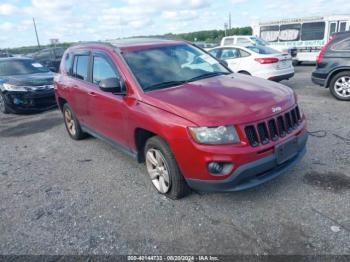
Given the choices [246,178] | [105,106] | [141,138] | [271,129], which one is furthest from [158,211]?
[105,106]

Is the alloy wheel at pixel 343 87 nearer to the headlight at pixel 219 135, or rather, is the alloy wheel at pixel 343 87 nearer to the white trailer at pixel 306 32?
the headlight at pixel 219 135

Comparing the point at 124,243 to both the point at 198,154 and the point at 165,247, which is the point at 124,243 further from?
the point at 198,154

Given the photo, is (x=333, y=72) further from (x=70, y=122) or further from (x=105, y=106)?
(x=70, y=122)

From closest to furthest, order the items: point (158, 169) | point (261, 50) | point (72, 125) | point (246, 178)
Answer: point (246, 178) → point (158, 169) → point (72, 125) → point (261, 50)

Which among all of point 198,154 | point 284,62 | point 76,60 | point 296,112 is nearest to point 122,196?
point 198,154

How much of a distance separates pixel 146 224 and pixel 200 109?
4.48 ft

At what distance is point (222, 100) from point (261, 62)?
649cm

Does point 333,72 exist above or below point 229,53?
below

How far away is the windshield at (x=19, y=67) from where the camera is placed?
9258 mm

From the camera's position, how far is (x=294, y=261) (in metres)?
2.43

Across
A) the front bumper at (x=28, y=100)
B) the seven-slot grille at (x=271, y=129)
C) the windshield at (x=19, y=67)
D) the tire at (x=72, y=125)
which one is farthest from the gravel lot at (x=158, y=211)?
the windshield at (x=19, y=67)

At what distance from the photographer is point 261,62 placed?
8.91 m

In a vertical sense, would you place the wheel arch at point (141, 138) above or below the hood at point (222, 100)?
below

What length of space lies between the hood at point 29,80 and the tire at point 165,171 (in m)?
6.46
